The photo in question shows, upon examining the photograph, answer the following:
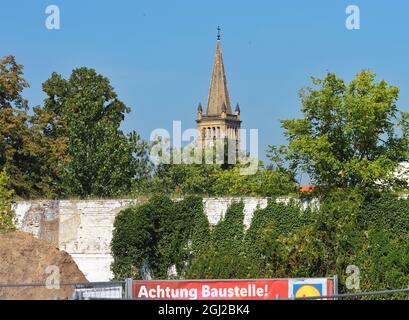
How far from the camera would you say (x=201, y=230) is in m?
31.9

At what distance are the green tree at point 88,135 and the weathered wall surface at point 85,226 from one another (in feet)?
57.2

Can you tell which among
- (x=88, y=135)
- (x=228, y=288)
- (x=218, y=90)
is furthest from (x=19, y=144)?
(x=218, y=90)

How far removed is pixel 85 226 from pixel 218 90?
13157 cm

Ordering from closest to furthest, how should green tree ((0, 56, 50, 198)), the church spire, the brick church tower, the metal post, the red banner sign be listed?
1. the metal post
2. the red banner sign
3. green tree ((0, 56, 50, 198))
4. the church spire
5. the brick church tower

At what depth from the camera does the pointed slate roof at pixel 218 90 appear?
154000 millimetres

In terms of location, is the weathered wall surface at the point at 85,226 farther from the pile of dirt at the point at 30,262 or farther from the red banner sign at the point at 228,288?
the red banner sign at the point at 228,288

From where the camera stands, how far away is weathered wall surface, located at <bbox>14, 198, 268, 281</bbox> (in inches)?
1264

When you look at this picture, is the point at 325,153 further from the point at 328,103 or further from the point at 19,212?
the point at 19,212

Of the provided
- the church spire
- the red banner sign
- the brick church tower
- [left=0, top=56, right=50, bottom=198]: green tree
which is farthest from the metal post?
the brick church tower

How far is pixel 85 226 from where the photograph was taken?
32562 mm

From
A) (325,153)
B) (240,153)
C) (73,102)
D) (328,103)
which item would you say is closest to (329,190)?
(325,153)

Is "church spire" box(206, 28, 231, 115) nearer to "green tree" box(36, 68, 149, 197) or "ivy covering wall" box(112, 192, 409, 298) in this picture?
"green tree" box(36, 68, 149, 197)

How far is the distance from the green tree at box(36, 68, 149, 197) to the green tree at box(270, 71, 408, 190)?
16.5 m
